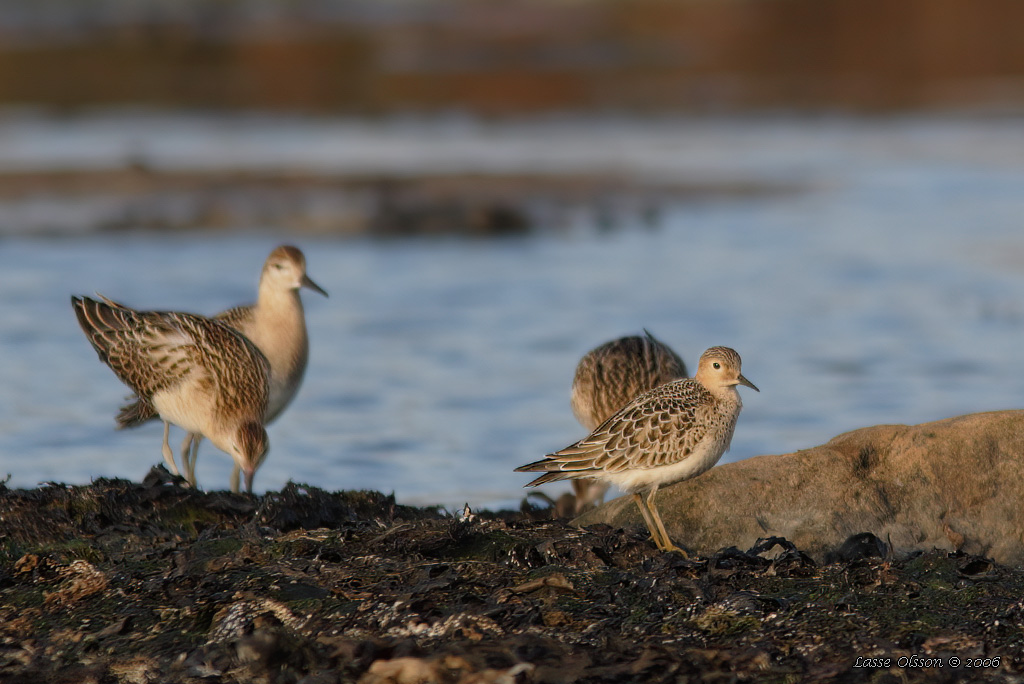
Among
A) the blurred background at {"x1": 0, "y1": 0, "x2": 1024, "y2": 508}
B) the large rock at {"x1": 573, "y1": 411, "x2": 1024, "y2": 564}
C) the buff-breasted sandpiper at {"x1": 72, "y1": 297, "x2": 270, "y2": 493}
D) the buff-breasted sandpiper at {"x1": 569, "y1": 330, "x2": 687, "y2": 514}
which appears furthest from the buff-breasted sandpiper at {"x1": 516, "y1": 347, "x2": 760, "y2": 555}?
the buff-breasted sandpiper at {"x1": 72, "y1": 297, "x2": 270, "y2": 493}

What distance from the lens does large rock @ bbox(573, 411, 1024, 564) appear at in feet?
19.9

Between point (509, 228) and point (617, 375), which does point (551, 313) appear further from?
point (617, 375)

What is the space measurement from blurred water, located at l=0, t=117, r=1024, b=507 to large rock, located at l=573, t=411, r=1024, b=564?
5.99 feet

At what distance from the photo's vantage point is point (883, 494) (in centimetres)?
620

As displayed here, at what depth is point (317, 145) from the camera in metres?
23.2

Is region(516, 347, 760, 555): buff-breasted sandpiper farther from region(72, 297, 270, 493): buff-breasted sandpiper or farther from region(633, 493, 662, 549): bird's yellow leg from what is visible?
region(72, 297, 270, 493): buff-breasted sandpiper

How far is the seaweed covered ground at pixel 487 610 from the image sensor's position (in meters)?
4.80

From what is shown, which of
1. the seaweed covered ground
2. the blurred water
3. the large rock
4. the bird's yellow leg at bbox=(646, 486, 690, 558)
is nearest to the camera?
the seaweed covered ground

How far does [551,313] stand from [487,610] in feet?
26.0

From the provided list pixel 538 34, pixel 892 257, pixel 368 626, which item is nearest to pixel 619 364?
pixel 368 626

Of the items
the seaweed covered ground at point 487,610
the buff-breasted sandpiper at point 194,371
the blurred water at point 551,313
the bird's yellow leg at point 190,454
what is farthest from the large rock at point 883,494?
the bird's yellow leg at point 190,454

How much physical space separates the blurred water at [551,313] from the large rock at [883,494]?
183 centimetres

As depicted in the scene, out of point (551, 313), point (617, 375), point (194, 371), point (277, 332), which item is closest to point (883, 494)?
point (617, 375)

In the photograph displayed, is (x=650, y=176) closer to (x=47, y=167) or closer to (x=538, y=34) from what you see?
(x=47, y=167)
